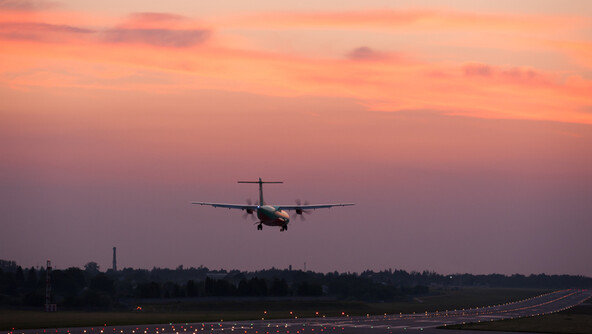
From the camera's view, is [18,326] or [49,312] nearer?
[18,326]

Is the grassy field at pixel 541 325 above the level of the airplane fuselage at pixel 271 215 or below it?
below

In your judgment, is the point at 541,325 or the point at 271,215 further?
the point at 271,215

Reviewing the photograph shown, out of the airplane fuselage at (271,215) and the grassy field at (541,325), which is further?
the airplane fuselage at (271,215)

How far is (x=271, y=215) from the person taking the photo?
12975cm

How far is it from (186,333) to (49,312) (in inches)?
3009

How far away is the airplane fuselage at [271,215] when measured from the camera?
425ft

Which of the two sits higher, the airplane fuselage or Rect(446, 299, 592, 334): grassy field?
the airplane fuselage

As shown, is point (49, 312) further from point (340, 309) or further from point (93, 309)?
point (340, 309)

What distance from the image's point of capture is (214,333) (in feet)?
328

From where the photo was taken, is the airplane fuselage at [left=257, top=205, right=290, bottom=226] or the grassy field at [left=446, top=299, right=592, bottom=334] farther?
the airplane fuselage at [left=257, top=205, right=290, bottom=226]

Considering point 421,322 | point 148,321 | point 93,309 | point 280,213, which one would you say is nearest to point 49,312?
point 93,309

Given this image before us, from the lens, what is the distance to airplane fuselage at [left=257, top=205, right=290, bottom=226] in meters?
130

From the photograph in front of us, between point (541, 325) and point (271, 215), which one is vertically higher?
point (271, 215)

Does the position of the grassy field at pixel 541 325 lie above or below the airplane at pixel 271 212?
below
